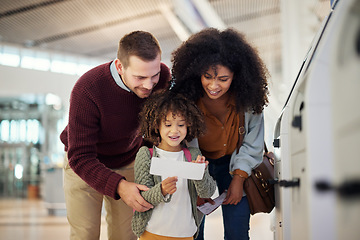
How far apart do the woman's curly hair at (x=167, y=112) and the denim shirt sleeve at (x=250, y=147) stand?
0.25 metres

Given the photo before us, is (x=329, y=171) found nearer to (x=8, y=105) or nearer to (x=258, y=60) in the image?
(x=258, y=60)

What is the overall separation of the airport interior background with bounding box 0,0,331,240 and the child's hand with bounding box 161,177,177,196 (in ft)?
11.0

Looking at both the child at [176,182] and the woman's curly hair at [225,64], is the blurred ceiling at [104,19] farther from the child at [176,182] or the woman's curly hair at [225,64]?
the child at [176,182]

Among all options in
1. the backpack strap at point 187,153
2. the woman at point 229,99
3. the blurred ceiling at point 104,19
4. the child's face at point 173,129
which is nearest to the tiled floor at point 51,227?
the woman at point 229,99

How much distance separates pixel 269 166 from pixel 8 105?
50.6 ft

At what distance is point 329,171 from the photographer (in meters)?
1.10

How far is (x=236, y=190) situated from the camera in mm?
2115

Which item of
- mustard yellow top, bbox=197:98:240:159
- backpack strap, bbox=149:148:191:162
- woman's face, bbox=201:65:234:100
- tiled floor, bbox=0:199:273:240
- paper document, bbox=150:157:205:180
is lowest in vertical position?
tiled floor, bbox=0:199:273:240

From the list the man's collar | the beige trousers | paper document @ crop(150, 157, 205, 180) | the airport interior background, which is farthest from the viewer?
the airport interior background

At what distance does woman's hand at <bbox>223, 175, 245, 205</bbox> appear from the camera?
2.12 metres

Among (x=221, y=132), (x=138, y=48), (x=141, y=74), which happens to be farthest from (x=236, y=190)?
(x=138, y=48)

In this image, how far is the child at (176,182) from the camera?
2008mm

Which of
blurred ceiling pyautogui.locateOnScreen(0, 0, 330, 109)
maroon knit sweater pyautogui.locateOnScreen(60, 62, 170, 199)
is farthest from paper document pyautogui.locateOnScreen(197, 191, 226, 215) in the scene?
blurred ceiling pyautogui.locateOnScreen(0, 0, 330, 109)

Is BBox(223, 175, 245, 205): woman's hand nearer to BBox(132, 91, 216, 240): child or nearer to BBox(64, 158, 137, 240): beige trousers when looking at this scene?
BBox(132, 91, 216, 240): child
